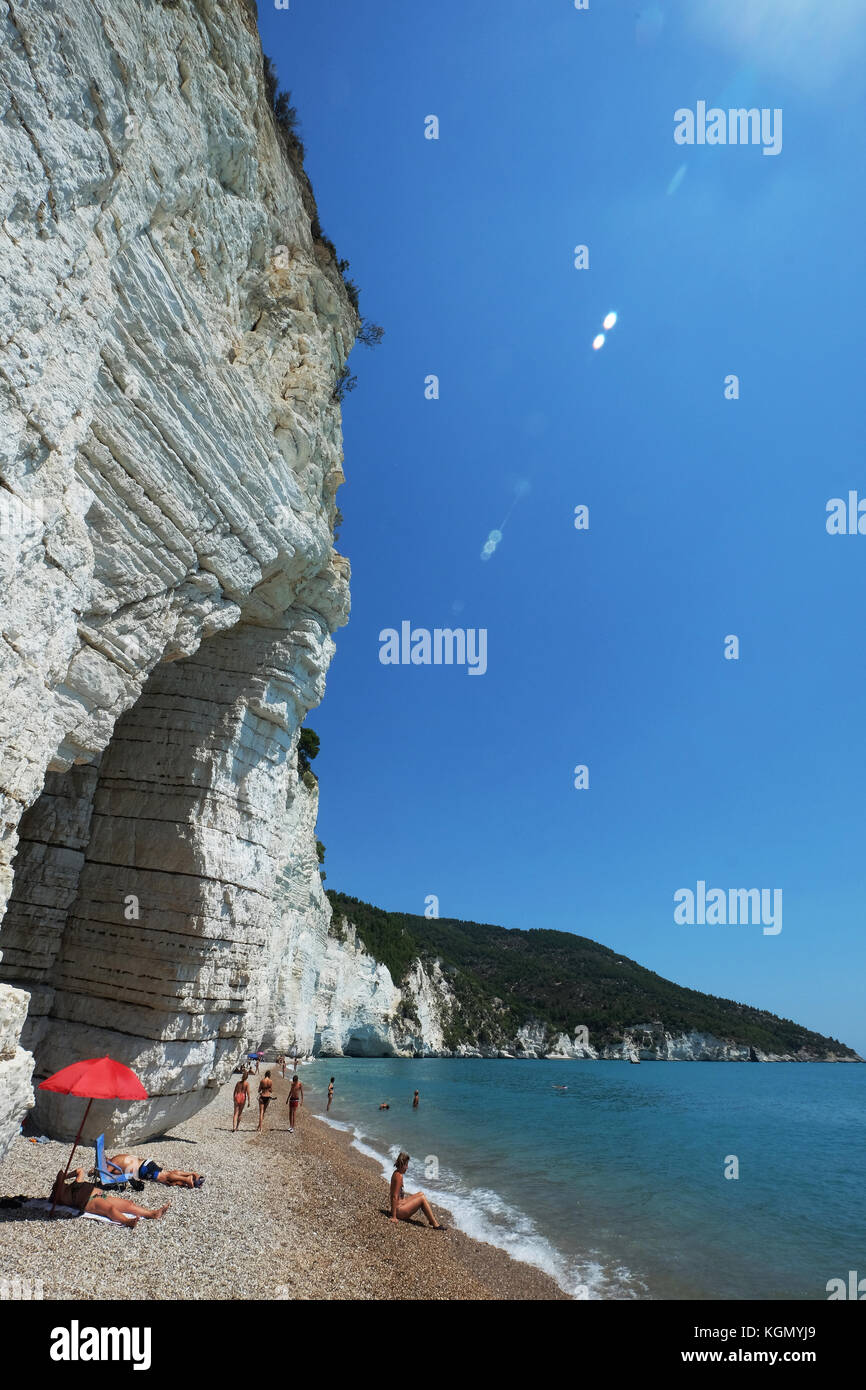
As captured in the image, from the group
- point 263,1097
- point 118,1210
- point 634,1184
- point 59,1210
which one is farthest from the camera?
point 634,1184

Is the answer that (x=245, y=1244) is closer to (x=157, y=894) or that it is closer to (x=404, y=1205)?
(x=404, y=1205)

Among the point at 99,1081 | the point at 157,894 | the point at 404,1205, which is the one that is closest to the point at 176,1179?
the point at 99,1081

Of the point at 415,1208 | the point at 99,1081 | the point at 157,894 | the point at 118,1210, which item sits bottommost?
the point at 415,1208

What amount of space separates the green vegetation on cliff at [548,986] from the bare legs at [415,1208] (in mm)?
53847

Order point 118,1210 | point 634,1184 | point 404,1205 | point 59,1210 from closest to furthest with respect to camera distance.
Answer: point 59,1210, point 118,1210, point 404,1205, point 634,1184

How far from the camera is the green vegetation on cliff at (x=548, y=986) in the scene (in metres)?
87.8

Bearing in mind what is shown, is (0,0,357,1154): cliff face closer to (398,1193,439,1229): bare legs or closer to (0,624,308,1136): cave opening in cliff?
(0,624,308,1136): cave opening in cliff

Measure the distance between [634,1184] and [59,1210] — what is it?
54.0ft

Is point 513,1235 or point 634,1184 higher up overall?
point 513,1235

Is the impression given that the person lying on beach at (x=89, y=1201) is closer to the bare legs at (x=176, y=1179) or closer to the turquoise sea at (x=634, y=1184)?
the bare legs at (x=176, y=1179)

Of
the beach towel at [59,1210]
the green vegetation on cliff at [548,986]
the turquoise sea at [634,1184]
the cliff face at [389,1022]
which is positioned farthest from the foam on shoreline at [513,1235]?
the green vegetation on cliff at [548,986]

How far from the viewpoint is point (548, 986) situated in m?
117

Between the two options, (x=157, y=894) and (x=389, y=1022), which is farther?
(x=389, y=1022)
